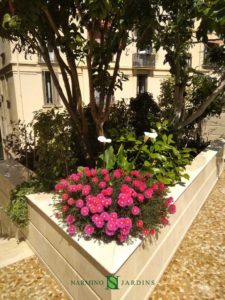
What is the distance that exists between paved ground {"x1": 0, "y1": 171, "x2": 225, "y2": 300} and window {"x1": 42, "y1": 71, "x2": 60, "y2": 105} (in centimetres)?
1088

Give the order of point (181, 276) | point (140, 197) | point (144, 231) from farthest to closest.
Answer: point (181, 276), point (140, 197), point (144, 231)

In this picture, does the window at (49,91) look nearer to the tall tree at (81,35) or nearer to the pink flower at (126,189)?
the tall tree at (81,35)

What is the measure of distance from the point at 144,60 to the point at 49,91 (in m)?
6.25

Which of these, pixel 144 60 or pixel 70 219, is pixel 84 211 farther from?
pixel 144 60

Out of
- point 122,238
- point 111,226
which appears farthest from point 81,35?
point 122,238

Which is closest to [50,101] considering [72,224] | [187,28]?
[187,28]

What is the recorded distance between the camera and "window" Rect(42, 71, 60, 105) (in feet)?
41.4

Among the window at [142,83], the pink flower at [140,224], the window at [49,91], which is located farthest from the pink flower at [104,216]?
the window at [142,83]

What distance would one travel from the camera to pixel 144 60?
50.8 ft

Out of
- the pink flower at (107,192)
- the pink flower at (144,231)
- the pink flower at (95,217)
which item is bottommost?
the pink flower at (144,231)

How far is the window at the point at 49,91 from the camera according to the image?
497 inches

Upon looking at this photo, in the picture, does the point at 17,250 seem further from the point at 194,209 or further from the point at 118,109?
the point at 118,109

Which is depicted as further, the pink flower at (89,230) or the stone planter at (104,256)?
the pink flower at (89,230)

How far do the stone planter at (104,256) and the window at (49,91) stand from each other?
10595 millimetres
